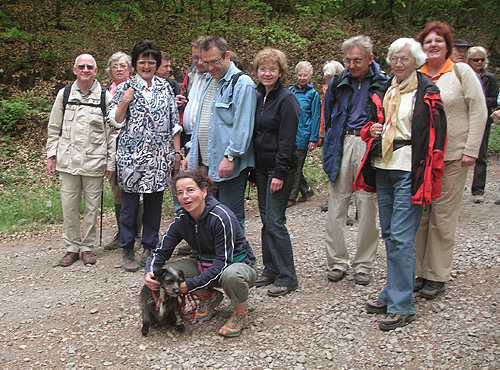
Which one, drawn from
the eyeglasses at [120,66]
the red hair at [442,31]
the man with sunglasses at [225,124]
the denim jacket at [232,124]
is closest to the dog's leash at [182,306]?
the man with sunglasses at [225,124]

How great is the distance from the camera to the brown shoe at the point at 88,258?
18.3ft

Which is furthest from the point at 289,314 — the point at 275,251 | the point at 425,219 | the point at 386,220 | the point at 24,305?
the point at 24,305

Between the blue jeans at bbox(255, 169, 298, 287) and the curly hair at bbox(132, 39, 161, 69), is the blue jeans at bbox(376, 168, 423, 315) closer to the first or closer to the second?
the blue jeans at bbox(255, 169, 298, 287)

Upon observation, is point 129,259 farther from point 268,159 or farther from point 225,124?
point 268,159

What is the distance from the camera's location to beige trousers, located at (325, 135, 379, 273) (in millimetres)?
4660

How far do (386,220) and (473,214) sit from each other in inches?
154

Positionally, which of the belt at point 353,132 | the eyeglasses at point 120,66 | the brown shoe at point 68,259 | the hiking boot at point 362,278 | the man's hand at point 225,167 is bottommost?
the brown shoe at point 68,259

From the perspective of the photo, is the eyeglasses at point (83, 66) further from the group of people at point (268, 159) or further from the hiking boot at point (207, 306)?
the hiking boot at point (207, 306)

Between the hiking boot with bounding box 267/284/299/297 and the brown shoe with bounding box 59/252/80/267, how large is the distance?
8.36 ft

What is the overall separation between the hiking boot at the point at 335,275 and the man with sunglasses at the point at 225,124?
1063 millimetres

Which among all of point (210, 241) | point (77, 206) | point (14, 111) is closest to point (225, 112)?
point (210, 241)

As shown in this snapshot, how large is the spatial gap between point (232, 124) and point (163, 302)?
1775mm

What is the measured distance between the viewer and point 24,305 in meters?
4.59

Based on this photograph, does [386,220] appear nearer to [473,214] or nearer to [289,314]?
[289,314]
